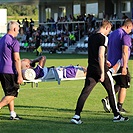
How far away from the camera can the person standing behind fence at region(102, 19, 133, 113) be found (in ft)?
35.7

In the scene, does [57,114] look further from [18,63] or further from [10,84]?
[18,63]

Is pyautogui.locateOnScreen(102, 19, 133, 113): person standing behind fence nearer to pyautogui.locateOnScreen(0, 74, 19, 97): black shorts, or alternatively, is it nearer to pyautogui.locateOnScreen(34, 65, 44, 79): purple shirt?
pyautogui.locateOnScreen(34, 65, 44, 79): purple shirt

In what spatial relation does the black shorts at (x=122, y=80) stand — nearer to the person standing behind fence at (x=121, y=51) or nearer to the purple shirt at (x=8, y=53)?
the person standing behind fence at (x=121, y=51)

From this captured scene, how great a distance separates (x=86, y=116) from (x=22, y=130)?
6.25 ft

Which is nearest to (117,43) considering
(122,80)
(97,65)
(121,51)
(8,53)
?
(121,51)

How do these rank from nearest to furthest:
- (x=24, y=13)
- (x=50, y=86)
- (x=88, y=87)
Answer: (x=88, y=87) → (x=50, y=86) → (x=24, y=13)

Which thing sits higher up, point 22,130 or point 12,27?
point 12,27

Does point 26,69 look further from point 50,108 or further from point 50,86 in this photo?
point 50,86

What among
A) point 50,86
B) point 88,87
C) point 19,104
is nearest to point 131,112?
point 88,87

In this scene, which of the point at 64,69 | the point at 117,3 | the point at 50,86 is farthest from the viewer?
the point at 117,3

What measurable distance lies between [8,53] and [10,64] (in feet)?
0.71

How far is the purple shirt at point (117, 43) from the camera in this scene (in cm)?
1094

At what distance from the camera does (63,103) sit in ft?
42.0

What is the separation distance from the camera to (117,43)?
11.0 metres
